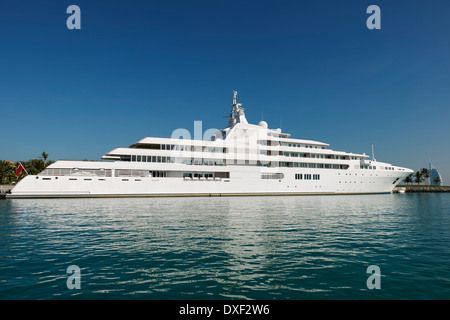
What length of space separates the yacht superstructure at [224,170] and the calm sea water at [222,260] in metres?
18.6

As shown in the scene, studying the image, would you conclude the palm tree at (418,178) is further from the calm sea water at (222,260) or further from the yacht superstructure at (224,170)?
the calm sea water at (222,260)

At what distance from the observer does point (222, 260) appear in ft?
27.3

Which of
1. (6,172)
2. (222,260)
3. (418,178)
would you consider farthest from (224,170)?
(418,178)

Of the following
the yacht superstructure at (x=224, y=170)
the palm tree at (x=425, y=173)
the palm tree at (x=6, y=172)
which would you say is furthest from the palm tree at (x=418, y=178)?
the palm tree at (x=6, y=172)

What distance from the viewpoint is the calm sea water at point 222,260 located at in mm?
6164

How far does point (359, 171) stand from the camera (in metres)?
44.8

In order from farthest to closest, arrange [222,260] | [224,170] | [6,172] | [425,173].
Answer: [425,173]
[6,172]
[224,170]
[222,260]

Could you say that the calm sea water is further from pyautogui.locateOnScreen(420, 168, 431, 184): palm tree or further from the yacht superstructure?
pyautogui.locateOnScreen(420, 168, 431, 184): palm tree

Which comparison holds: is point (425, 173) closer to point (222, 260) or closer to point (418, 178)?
point (418, 178)

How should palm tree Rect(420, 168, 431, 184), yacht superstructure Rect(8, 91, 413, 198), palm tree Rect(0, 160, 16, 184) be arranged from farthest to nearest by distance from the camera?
palm tree Rect(420, 168, 431, 184) → palm tree Rect(0, 160, 16, 184) → yacht superstructure Rect(8, 91, 413, 198)

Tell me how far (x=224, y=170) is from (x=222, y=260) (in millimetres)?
30240

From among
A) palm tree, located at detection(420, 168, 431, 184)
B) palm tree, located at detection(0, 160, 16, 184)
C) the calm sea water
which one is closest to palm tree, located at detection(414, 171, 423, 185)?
palm tree, located at detection(420, 168, 431, 184)

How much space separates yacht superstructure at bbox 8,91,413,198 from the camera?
31.9m

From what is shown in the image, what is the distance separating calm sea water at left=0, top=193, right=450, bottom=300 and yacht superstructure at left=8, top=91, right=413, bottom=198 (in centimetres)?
1859
